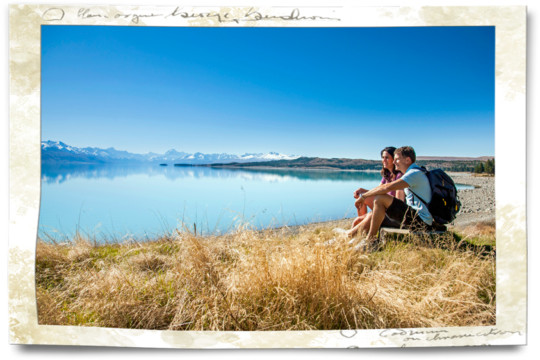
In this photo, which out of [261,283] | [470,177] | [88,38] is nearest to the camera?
[261,283]

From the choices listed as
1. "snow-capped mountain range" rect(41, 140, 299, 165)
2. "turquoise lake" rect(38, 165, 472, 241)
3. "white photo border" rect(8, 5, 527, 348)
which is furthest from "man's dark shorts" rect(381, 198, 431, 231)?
"snow-capped mountain range" rect(41, 140, 299, 165)

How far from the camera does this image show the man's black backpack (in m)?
2.78

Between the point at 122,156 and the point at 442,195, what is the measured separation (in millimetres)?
3558

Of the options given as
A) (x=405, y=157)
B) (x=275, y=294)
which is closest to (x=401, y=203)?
(x=405, y=157)

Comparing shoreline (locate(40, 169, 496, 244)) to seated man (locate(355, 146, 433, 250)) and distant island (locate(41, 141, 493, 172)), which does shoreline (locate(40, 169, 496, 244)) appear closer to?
distant island (locate(41, 141, 493, 172))

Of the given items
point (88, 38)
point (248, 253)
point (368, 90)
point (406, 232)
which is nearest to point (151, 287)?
point (248, 253)

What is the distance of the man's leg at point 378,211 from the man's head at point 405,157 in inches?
14.9

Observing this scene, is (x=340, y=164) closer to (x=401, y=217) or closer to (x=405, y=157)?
(x=405, y=157)

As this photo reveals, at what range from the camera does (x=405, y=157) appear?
294 cm

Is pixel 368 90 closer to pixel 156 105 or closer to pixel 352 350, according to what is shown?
pixel 156 105

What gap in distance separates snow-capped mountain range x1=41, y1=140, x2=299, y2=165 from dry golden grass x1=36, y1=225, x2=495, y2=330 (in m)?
1.11

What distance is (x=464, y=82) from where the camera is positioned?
8.46 ft

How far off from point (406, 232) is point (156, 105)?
10.2ft

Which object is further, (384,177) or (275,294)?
(384,177)
